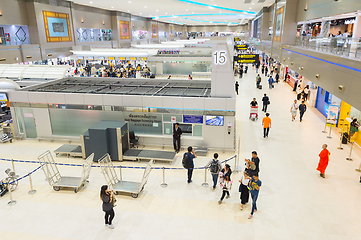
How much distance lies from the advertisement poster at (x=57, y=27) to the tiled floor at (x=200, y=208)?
2154cm

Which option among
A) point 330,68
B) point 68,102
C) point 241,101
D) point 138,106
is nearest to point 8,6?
point 68,102

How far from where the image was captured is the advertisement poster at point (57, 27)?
1046 inches

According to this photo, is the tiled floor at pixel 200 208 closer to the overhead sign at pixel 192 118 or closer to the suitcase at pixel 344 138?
the suitcase at pixel 344 138

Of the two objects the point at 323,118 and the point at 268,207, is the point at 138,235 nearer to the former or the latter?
the point at 268,207

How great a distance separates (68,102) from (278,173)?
355 inches

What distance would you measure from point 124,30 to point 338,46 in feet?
123

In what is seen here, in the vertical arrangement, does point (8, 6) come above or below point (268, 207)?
above

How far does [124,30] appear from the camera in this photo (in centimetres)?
4288

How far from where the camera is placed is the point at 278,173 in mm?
8586

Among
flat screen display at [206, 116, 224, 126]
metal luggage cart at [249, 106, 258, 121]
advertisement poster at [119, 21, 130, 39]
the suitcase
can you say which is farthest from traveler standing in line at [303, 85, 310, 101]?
advertisement poster at [119, 21, 130, 39]

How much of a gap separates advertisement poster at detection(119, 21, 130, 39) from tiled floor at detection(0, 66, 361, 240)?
36092mm

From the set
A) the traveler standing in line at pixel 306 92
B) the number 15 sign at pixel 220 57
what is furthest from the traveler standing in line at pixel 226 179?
the traveler standing in line at pixel 306 92

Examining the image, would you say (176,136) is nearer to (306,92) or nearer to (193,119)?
(193,119)

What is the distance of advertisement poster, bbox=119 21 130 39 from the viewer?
138 feet
